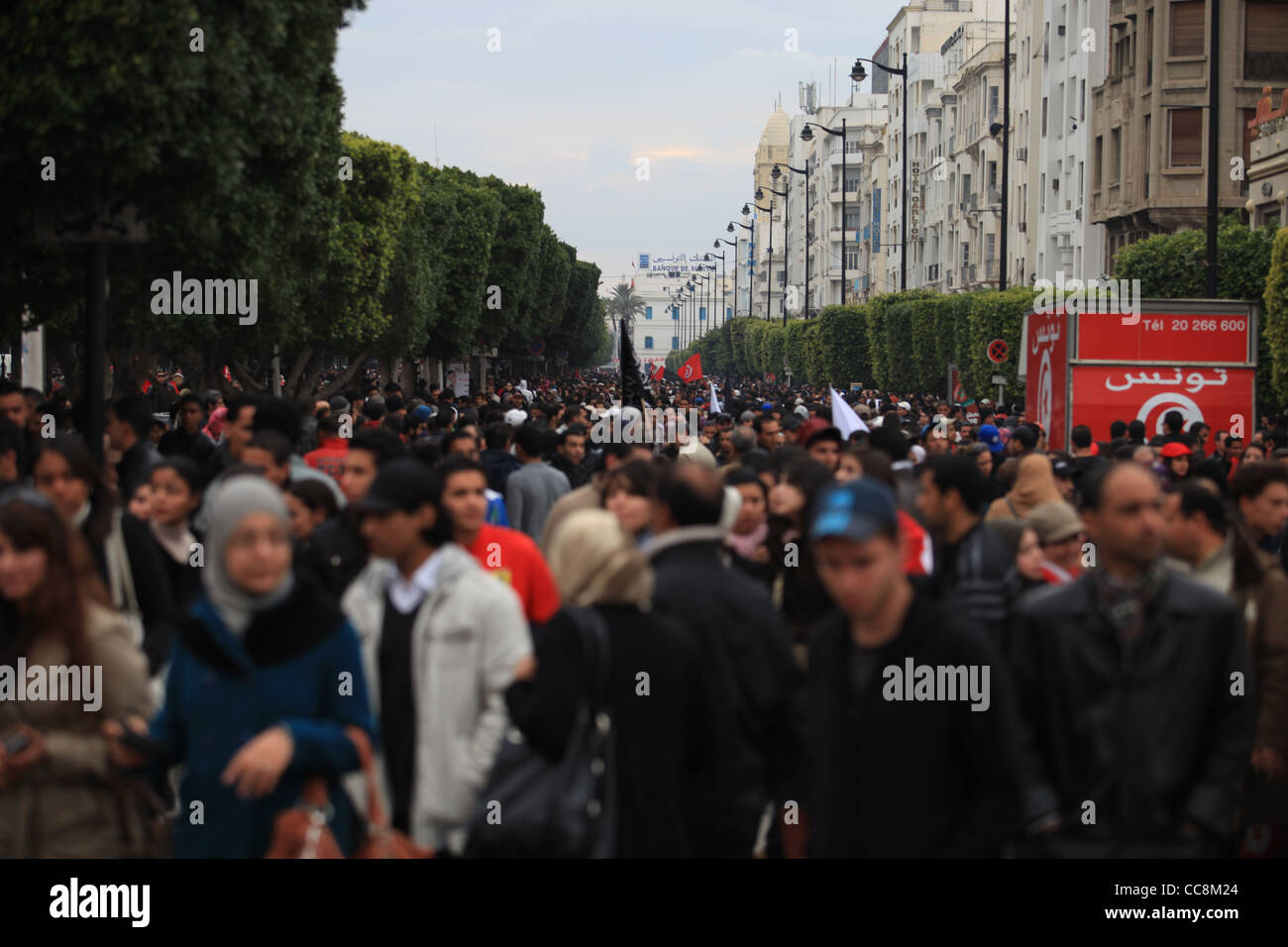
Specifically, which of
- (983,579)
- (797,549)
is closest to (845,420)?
(797,549)

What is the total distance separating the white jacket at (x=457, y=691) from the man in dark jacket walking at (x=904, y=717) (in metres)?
0.97

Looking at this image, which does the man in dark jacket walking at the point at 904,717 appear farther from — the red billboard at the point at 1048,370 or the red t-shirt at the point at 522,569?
the red billboard at the point at 1048,370

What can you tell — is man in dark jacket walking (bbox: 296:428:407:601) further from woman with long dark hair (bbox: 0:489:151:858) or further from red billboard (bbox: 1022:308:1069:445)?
red billboard (bbox: 1022:308:1069:445)

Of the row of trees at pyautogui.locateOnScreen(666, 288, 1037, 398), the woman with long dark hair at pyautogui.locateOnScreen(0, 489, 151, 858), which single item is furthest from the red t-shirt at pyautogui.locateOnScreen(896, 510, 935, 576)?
the row of trees at pyautogui.locateOnScreen(666, 288, 1037, 398)

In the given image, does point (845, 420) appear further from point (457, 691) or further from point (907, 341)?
point (907, 341)

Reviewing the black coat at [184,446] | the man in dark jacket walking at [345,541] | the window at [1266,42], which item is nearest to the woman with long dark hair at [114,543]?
the man in dark jacket walking at [345,541]

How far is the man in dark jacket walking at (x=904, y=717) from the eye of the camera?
14.0ft

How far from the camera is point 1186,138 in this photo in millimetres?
43969

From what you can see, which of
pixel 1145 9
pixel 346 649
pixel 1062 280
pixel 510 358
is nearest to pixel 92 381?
pixel 346 649

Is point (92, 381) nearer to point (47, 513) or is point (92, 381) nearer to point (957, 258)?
point (47, 513)

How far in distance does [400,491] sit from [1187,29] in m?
42.3
